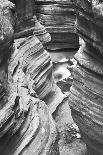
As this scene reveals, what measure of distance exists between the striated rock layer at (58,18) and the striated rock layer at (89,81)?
27.8 feet

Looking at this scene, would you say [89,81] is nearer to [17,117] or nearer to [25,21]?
[17,117]

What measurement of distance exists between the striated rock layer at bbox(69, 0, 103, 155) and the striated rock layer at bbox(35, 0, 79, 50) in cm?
848

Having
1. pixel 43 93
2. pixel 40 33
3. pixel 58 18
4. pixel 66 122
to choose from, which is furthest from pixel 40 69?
pixel 58 18

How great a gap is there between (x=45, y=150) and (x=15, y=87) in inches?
74.8

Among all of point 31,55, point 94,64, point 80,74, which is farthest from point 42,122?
point 31,55

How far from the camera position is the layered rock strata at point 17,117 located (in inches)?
262

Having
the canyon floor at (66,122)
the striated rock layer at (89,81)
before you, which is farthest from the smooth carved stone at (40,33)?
→ the striated rock layer at (89,81)

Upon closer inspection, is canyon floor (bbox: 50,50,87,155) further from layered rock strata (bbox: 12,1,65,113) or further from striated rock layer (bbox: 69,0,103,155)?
striated rock layer (bbox: 69,0,103,155)

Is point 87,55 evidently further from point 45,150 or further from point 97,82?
point 45,150

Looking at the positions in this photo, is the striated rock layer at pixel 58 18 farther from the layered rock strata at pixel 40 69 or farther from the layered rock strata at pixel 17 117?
the layered rock strata at pixel 17 117

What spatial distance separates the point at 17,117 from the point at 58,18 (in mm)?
9931

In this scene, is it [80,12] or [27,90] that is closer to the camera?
[80,12]

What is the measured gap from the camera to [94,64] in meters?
7.09

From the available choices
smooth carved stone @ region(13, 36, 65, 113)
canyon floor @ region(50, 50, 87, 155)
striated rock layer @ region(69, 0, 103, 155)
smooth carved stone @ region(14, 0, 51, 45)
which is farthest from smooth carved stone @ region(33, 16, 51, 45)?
striated rock layer @ region(69, 0, 103, 155)
